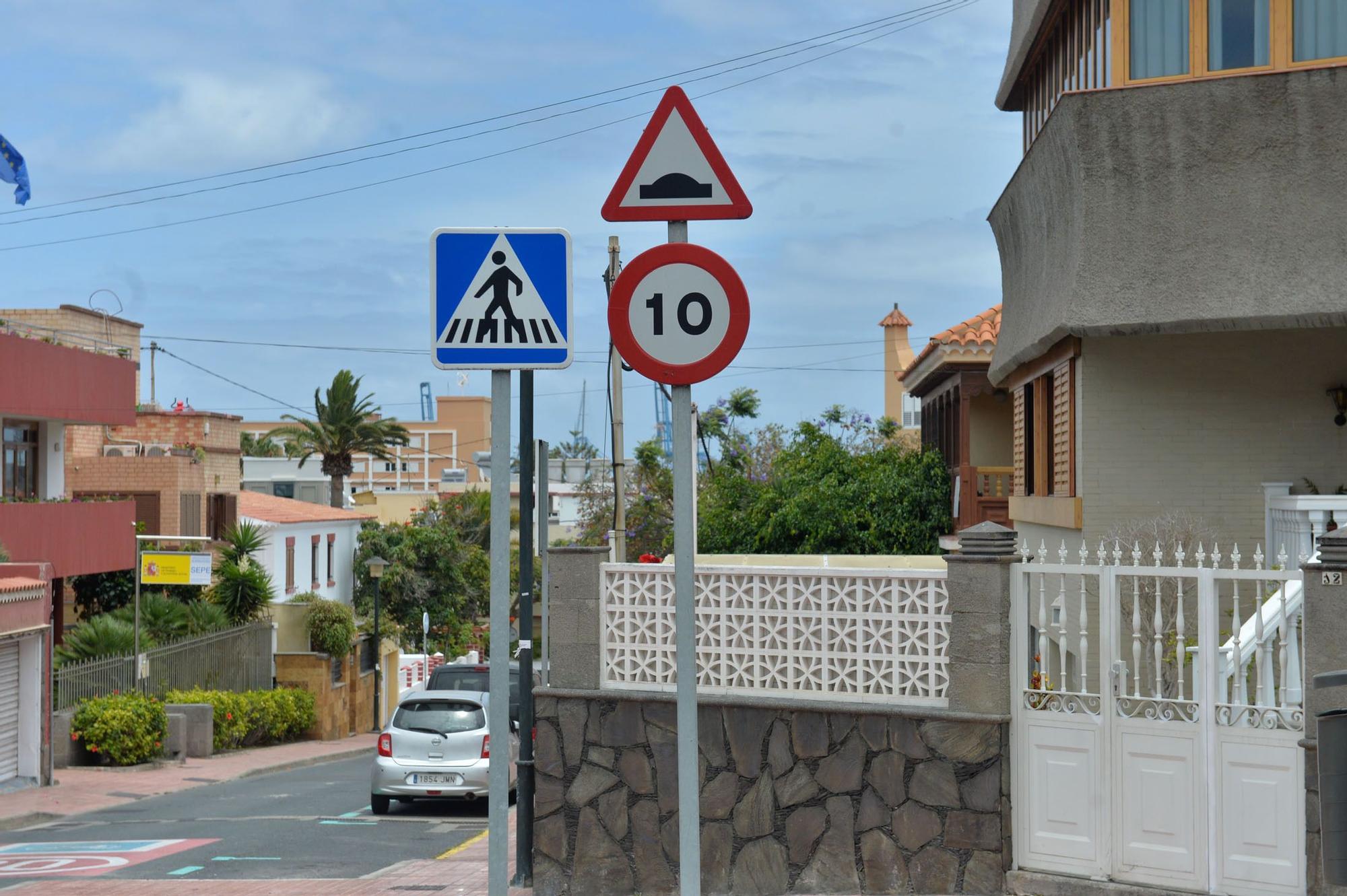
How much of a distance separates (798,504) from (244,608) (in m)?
15.8

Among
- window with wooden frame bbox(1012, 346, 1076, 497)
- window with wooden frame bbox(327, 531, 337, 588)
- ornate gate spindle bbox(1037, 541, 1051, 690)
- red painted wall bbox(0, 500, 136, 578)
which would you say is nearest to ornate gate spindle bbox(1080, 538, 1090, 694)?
ornate gate spindle bbox(1037, 541, 1051, 690)

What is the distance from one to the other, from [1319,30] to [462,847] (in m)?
10.5

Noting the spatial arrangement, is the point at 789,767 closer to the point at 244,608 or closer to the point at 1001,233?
the point at 1001,233

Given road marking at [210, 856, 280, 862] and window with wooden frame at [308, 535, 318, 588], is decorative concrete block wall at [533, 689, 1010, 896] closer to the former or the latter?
road marking at [210, 856, 280, 862]

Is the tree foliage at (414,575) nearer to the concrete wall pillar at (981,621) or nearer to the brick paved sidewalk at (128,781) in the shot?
the brick paved sidewalk at (128,781)

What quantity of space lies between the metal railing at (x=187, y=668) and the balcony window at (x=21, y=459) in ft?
13.7

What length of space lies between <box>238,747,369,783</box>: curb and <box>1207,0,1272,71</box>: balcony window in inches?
743

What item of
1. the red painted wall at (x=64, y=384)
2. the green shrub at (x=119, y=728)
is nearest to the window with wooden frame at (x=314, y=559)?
the red painted wall at (x=64, y=384)

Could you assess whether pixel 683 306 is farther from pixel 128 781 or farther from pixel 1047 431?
pixel 128 781

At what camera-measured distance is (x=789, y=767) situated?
9.16 metres

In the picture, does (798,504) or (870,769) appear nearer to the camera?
(870,769)

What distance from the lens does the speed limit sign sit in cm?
478

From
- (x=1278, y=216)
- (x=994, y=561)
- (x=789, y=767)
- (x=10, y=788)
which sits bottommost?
(x=10, y=788)

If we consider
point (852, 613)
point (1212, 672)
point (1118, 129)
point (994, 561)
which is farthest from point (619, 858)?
point (1118, 129)
